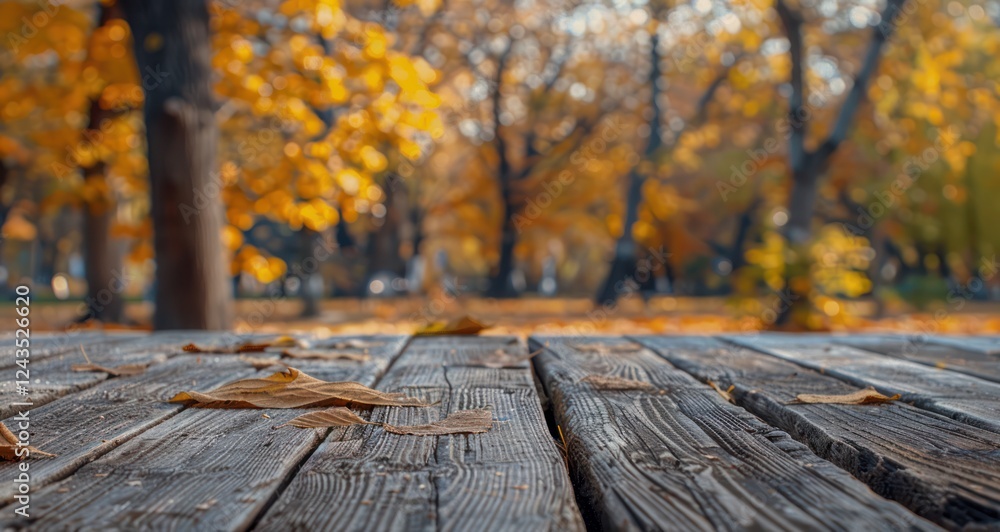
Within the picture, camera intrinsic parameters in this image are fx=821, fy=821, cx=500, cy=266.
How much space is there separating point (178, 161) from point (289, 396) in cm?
502

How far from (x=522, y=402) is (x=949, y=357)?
1764 mm

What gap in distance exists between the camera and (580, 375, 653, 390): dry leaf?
191cm

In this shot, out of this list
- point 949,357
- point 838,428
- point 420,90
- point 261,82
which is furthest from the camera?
point 261,82

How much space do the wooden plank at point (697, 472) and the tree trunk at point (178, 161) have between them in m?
5.05

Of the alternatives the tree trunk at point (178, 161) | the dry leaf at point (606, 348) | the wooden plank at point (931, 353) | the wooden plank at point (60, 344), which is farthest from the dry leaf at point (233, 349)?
the tree trunk at point (178, 161)

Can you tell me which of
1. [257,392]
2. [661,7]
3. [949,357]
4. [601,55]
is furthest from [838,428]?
[601,55]

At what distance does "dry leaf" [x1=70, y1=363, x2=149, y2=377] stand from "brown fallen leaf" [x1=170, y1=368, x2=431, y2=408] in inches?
22.3

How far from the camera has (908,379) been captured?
83.5 inches

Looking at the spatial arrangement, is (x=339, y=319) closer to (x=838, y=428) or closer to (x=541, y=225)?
(x=541, y=225)

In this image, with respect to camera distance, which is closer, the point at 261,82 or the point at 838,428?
the point at 838,428

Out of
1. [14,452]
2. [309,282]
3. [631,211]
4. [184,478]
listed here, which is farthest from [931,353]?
[631,211]

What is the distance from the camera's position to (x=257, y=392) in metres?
1.77

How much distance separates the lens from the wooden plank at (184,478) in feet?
3.13

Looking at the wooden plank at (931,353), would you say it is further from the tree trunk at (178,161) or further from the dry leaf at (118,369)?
the tree trunk at (178,161)
